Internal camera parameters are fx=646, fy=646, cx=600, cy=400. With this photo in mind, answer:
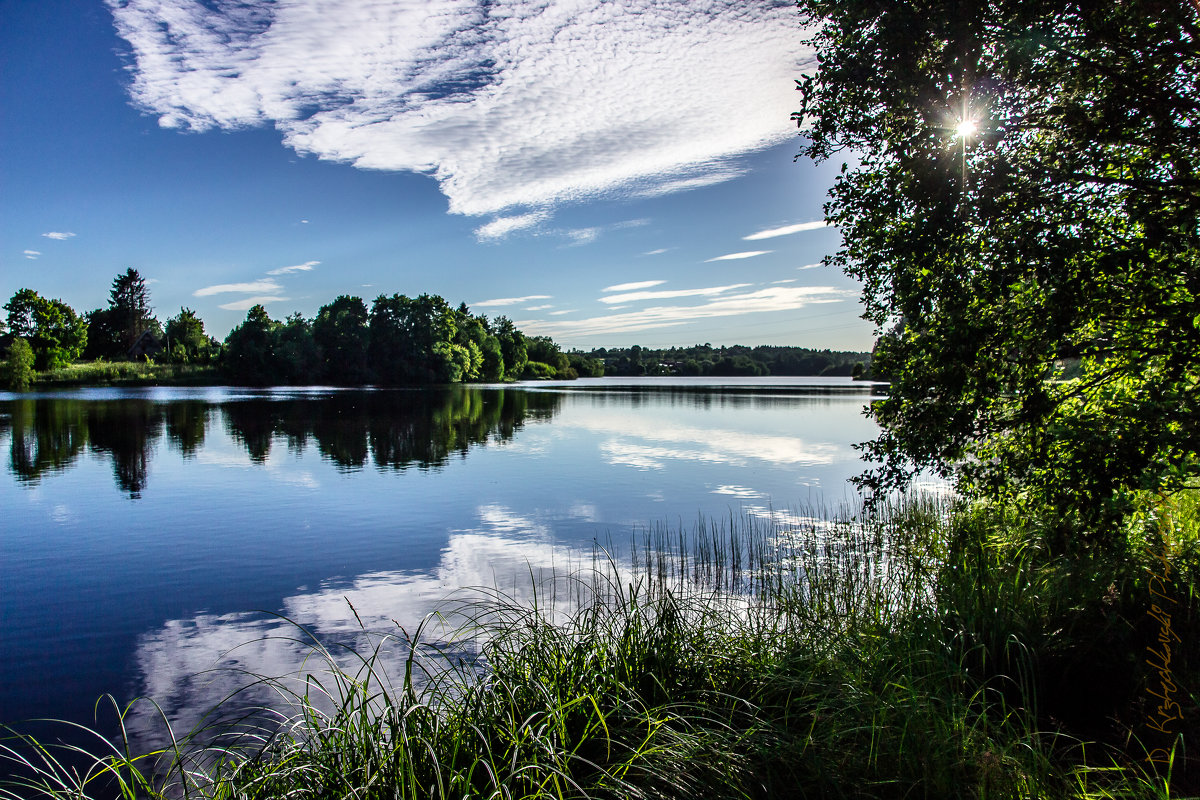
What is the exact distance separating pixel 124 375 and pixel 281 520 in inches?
3906

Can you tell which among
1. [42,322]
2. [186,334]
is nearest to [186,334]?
[186,334]

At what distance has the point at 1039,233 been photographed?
712 cm

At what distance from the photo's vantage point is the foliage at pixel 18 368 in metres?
74.8

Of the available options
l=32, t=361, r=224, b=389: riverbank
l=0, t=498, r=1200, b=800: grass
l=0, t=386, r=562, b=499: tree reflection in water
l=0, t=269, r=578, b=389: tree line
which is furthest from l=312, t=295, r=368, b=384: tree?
l=0, t=498, r=1200, b=800: grass

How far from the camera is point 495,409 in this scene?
54844 mm

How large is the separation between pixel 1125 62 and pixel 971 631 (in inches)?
255

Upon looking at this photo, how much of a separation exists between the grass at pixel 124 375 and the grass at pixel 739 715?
334 ft

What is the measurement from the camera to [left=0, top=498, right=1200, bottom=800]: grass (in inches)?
149

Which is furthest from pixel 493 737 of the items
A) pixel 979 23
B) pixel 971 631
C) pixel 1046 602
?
pixel 979 23

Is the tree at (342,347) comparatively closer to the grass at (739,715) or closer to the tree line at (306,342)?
the tree line at (306,342)

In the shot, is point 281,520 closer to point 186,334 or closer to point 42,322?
point 42,322

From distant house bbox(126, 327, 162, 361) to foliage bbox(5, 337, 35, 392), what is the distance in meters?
54.5

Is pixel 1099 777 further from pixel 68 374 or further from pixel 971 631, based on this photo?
pixel 68 374
